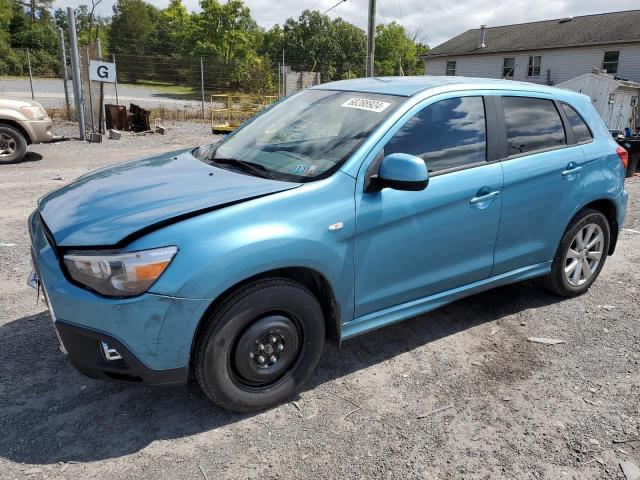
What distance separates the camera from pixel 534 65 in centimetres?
3519

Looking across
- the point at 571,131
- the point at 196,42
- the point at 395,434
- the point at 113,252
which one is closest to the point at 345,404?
the point at 395,434

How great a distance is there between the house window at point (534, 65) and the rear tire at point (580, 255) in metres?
34.9

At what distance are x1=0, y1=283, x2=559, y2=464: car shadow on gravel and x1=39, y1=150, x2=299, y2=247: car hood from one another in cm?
98

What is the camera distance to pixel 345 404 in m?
2.96

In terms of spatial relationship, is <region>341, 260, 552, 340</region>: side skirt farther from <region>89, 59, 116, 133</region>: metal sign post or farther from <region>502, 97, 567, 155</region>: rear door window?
<region>89, 59, 116, 133</region>: metal sign post

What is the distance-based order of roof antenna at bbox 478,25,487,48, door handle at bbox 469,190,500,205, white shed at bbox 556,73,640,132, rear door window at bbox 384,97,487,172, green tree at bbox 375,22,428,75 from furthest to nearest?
green tree at bbox 375,22,428,75 → roof antenna at bbox 478,25,487,48 → white shed at bbox 556,73,640,132 → door handle at bbox 469,190,500,205 → rear door window at bbox 384,97,487,172

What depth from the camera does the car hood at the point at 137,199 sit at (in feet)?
8.00

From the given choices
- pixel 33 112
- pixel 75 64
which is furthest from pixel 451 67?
pixel 33 112

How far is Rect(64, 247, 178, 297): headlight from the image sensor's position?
7.55ft

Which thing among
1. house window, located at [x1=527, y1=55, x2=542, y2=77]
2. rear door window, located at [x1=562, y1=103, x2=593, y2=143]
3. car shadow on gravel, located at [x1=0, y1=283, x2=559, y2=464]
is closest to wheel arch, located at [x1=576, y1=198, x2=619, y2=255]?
rear door window, located at [x1=562, y1=103, x2=593, y2=143]

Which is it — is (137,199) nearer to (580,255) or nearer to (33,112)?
(580,255)

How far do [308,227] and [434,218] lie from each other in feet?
2.99

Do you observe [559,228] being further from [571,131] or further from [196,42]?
[196,42]

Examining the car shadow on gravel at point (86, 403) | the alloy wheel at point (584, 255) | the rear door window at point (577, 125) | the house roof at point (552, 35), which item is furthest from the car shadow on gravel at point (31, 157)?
the house roof at point (552, 35)
